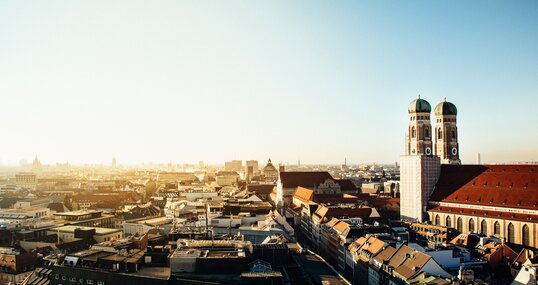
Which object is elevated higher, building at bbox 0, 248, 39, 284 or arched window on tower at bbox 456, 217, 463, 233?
arched window on tower at bbox 456, 217, 463, 233

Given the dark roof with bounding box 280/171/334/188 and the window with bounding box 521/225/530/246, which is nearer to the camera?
the window with bounding box 521/225/530/246

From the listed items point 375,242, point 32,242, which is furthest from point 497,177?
point 32,242

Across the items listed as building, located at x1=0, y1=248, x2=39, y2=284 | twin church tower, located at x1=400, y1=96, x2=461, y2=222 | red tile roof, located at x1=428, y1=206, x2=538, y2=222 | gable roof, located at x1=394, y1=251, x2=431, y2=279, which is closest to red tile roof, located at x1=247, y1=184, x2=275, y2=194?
twin church tower, located at x1=400, y1=96, x2=461, y2=222

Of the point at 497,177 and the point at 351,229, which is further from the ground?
the point at 497,177

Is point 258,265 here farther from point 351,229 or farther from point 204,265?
point 351,229

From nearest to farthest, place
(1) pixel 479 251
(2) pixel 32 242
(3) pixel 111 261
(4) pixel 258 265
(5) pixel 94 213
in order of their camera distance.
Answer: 1. (4) pixel 258 265
2. (3) pixel 111 261
3. (1) pixel 479 251
4. (2) pixel 32 242
5. (5) pixel 94 213

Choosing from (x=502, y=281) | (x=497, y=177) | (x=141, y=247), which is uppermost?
(x=497, y=177)

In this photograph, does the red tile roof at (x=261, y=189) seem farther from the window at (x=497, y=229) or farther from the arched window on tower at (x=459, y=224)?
the window at (x=497, y=229)

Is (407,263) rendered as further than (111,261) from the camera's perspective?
Yes

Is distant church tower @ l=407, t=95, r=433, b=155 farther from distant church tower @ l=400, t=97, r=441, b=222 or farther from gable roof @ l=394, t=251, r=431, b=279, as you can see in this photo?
gable roof @ l=394, t=251, r=431, b=279
